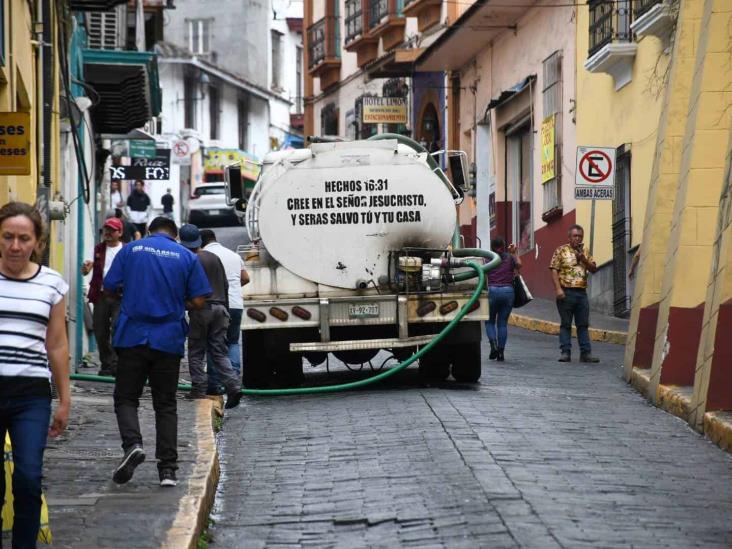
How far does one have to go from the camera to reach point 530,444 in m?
11.6

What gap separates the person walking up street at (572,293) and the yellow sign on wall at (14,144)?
345 inches

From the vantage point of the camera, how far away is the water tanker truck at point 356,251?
15922 mm

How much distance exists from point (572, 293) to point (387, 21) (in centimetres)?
2172

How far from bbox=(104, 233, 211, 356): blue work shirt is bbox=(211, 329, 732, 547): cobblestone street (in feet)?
3.74

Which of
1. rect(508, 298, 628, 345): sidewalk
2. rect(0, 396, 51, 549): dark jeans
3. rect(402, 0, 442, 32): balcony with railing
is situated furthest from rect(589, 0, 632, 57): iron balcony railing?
rect(0, 396, 51, 549): dark jeans

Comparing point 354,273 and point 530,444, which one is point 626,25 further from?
point 530,444

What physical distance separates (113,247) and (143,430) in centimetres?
565

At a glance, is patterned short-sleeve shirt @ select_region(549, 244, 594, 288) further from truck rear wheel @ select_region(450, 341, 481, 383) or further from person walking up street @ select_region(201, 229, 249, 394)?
person walking up street @ select_region(201, 229, 249, 394)

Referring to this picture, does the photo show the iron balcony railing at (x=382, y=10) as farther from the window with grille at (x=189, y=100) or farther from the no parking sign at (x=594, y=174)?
the window with grille at (x=189, y=100)

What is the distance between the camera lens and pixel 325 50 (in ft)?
156

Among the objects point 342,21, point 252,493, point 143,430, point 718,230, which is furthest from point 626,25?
point 342,21

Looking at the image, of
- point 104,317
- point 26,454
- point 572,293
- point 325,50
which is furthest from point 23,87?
point 325,50

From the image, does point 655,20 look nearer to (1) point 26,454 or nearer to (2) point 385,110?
(1) point 26,454

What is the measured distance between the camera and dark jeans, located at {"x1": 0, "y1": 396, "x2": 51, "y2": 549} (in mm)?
7145
